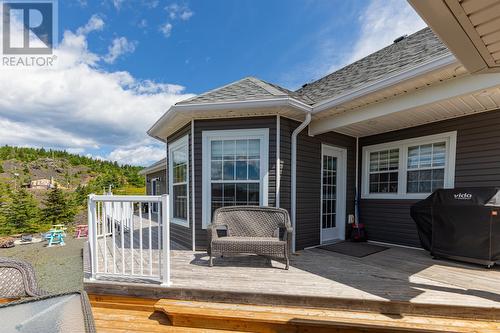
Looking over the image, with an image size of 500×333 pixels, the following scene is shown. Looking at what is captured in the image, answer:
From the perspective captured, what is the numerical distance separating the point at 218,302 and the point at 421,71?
3569mm

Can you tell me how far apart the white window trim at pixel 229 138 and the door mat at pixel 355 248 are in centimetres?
166

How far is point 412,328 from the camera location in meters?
2.06

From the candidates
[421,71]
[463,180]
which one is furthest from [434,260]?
[421,71]

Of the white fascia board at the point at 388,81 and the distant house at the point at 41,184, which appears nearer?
the white fascia board at the point at 388,81

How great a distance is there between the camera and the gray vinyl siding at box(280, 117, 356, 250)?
4.17m

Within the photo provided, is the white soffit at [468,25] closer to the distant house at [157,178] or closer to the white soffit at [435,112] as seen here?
the white soffit at [435,112]

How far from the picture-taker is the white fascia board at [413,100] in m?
2.61

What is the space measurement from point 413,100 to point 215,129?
3.07 m

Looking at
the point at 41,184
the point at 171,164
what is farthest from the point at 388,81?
the point at 41,184

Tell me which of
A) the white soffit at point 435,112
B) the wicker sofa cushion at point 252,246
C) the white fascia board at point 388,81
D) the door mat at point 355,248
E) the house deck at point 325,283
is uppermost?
the white fascia board at point 388,81

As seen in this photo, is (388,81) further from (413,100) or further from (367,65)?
(367,65)

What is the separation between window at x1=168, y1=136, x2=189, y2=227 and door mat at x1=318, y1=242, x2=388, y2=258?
2.88 metres

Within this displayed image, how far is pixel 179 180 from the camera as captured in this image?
16.5ft

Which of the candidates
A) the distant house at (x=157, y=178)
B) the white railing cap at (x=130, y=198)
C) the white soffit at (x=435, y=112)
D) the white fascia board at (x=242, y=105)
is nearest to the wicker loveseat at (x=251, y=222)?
the white railing cap at (x=130, y=198)
